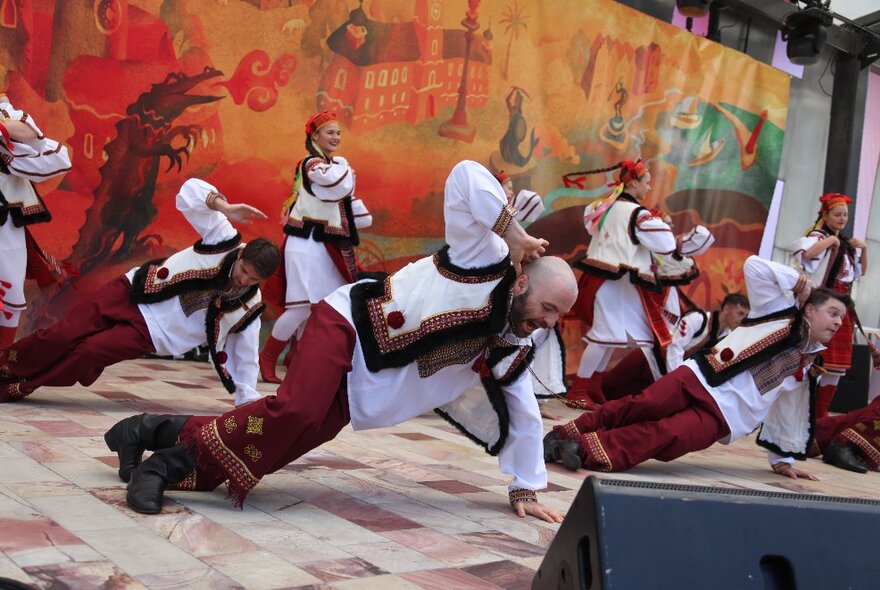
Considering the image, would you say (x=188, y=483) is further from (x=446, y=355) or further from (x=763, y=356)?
(x=763, y=356)

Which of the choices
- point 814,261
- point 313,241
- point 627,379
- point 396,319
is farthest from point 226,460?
point 814,261

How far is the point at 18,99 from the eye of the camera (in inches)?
187

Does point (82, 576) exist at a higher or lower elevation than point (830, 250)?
lower

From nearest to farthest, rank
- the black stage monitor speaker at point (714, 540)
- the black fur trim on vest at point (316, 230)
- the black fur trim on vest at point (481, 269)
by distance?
1. the black stage monitor speaker at point (714, 540)
2. the black fur trim on vest at point (481, 269)
3. the black fur trim on vest at point (316, 230)

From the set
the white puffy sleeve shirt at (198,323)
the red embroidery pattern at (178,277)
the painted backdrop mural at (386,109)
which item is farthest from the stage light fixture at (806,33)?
the red embroidery pattern at (178,277)

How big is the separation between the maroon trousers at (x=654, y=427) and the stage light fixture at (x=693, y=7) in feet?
14.4

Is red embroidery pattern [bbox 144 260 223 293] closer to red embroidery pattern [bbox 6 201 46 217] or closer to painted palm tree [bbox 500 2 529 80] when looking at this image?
red embroidery pattern [bbox 6 201 46 217]

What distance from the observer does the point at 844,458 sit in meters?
4.38

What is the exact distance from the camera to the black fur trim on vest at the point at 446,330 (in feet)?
7.55

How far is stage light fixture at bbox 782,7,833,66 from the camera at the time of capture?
7.27m

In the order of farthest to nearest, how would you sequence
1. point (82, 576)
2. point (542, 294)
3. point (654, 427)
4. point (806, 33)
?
point (806, 33)
point (654, 427)
point (542, 294)
point (82, 576)

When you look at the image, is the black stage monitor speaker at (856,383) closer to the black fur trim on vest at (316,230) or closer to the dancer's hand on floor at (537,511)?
the black fur trim on vest at (316,230)

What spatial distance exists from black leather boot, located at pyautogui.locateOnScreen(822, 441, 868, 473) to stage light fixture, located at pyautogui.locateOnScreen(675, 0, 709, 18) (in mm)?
3887

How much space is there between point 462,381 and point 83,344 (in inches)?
70.2
